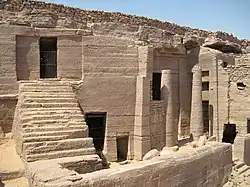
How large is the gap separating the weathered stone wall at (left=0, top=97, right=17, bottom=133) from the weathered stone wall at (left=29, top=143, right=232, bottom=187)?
4.16 meters

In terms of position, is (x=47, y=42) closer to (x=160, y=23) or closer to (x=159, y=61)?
(x=159, y=61)

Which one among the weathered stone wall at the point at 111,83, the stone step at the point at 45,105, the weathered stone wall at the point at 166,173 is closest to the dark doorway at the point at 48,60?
the weathered stone wall at the point at 111,83

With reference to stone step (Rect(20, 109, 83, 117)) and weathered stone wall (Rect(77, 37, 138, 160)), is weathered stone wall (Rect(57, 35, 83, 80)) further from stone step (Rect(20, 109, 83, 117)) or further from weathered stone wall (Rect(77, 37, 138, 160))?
stone step (Rect(20, 109, 83, 117))

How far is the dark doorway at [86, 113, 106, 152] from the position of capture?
48.9ft

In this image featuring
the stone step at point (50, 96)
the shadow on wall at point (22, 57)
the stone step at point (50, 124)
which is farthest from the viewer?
the shadow on wall at point (22, 57)

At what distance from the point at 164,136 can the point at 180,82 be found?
12.8 ft

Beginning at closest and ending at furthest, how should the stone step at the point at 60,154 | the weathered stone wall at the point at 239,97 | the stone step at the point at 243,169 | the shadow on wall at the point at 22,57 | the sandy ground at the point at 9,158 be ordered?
the stone step at the point at 60,154, the sandy ground at the point at 9,158, the stone step at the point at 243,169, the shadow on wall at the point at 22,57, the weathered stone wall at the point at 239,97

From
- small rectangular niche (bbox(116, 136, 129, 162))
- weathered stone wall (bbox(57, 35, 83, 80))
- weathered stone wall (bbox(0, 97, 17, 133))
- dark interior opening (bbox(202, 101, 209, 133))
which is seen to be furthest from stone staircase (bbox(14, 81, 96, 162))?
dark interior opening (bbox(202, 101, 209, 133))

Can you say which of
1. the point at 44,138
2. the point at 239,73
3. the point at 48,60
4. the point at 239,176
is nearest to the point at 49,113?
the point at 44,138

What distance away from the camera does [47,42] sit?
14.6 metres

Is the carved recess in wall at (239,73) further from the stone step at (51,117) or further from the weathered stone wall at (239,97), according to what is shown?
the stone step at (51,117)

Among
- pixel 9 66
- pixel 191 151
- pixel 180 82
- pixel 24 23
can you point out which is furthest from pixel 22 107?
pixel 180 82

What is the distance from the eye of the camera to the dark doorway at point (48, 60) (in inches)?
567

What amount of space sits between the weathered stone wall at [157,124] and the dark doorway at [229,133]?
5633 millimetres
